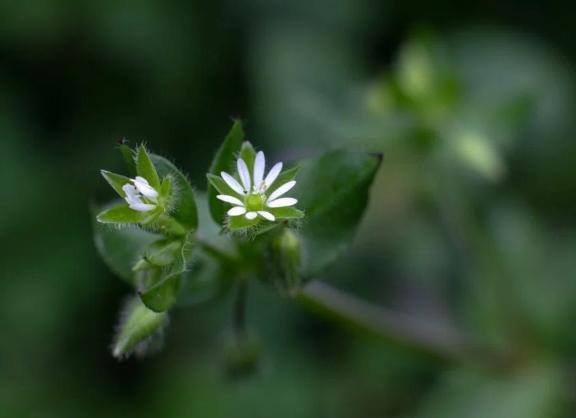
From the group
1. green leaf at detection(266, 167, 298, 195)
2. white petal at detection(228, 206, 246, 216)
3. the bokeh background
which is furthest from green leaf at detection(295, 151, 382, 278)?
the bokeh background

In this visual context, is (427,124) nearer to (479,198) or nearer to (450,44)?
(479,198)

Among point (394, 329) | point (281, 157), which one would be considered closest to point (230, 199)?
point (394, 329)

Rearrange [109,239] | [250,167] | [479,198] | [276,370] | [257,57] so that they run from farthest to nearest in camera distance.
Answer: [257,57]
[479,198]
[276,370]
[109,239]
[250,167]

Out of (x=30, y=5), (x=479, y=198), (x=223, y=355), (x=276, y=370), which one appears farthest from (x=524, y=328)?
(x=30, y=5)

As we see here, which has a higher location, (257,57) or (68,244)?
(257,57)

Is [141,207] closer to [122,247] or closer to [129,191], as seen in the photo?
[129,191]

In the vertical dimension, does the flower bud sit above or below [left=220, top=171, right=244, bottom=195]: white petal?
below

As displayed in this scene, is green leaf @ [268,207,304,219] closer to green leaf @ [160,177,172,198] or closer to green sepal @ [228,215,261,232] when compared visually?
green sepal @ [228,215,261,232]
